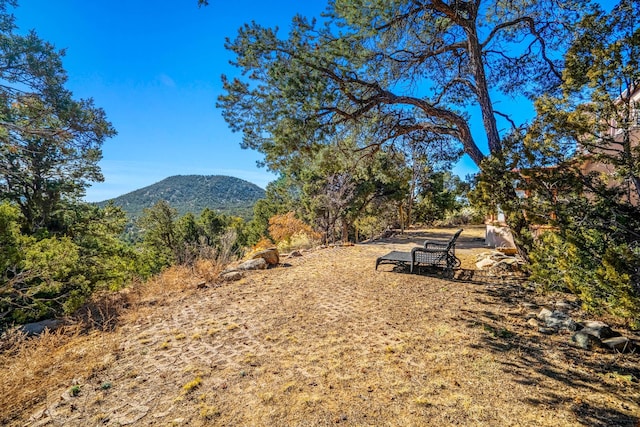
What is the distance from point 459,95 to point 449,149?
128cm

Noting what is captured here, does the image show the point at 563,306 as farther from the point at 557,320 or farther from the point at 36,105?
the point at 36,105

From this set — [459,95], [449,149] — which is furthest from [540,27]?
[449,149]

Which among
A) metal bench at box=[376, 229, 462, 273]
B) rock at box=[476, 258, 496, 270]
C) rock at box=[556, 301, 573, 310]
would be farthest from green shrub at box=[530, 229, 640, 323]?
rock at box=[476, 258, 496, 270]

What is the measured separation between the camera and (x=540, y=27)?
5.54 metres

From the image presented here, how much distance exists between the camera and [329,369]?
9.54ft

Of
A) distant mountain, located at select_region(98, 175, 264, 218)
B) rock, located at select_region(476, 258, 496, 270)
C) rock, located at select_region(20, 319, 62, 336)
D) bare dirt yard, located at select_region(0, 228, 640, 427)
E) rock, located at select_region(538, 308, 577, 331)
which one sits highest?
distant mountain, located at select_region(98, 175, 264, 218)

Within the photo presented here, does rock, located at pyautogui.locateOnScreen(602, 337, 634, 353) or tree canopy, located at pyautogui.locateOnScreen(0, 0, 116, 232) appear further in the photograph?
tree canopy, located at pyautogui.locateOnScreen(0, 0, 116, 232)

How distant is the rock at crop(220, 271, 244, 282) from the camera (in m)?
6.76

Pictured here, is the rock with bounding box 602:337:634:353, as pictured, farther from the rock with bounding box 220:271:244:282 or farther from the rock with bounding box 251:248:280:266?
the rock with bounding box 251:248:280:266

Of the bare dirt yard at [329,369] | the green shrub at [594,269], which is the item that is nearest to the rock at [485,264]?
the bare dirt yard at [329,369]

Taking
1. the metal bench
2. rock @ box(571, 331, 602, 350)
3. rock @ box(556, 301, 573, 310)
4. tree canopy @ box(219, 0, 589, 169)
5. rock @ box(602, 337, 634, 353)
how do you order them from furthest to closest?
the metal bench, tree canopy @ box(219, 0, 589, 169), rock @ box(556, 301, 573, 310), rock @ box(571, 331, 602, 350), rock @ box(602, 337, 634, 353)

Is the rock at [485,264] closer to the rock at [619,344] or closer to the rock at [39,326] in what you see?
the rock at [619,344]

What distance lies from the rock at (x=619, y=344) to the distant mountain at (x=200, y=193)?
7889 cm

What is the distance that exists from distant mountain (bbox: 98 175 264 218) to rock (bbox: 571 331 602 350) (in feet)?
258
